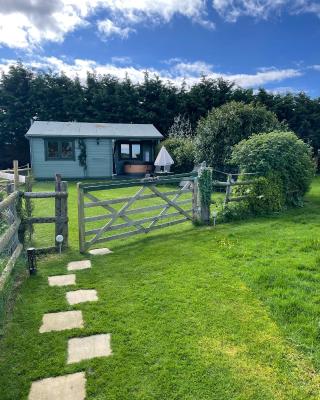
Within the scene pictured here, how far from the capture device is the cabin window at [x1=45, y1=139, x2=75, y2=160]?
1955cm

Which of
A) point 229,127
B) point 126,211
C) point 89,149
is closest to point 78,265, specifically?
point 126,211

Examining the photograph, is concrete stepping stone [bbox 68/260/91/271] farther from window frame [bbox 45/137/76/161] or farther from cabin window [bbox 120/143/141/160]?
cabin window [bbox 120/143/141/160]

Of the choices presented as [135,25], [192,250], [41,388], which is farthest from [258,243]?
[135,25]

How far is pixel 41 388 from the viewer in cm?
279

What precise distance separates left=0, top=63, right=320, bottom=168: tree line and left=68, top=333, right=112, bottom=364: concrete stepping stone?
24102 millimetres

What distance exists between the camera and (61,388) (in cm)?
279

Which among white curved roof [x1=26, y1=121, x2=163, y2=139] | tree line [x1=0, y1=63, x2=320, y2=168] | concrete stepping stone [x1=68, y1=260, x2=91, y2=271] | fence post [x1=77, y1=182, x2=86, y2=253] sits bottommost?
concrete stepping stone [x1=68, y1=260, x2=91, y2=271]

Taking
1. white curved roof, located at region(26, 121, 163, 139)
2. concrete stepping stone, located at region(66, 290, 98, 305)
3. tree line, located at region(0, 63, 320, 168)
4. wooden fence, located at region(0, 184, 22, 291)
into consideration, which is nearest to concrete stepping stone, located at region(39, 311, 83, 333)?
concrete stepping stone, located at region(66, 290, 98, 305)

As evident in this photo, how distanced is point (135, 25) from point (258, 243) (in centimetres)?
1388

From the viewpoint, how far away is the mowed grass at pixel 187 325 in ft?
9.28

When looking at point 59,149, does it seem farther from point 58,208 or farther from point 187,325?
point 187,325

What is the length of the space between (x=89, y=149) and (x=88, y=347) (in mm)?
17930

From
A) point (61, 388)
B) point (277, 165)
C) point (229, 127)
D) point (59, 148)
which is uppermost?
point (229, 127)

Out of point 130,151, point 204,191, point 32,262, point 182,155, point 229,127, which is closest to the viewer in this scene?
point 32,262
